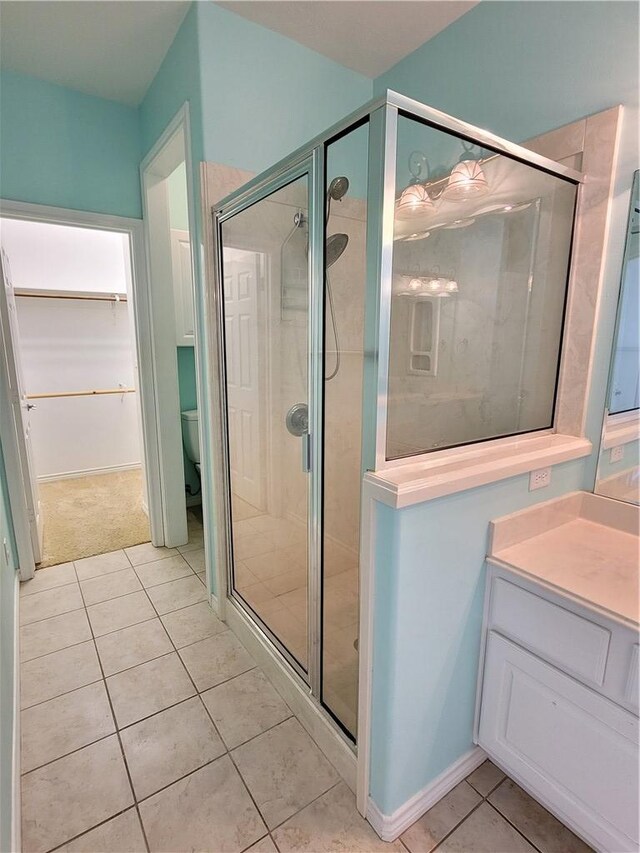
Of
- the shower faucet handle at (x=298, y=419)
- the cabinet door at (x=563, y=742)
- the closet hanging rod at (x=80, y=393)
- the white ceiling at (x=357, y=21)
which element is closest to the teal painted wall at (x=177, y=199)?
the white ceiling at (x=357, y=21)

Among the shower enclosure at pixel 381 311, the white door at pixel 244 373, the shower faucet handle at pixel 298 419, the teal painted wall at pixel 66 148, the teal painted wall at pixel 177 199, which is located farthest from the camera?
the teal painted wall at pixel 177 199

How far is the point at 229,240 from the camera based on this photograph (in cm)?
188

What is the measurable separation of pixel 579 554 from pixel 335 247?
1253mm

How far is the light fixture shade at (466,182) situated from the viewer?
4.57 ft

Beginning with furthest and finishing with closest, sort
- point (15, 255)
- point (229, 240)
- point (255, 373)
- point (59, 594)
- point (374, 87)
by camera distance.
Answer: point (15, 255), point (59, 594), point (374, 87), point (255, 373), point (229, 240)

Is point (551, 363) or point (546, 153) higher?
point (546, 153)

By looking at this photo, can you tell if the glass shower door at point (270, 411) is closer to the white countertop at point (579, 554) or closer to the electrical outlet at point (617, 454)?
the white countertop at point (579, 554)

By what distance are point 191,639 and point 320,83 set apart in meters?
2.86

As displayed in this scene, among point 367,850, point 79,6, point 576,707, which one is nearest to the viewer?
point 576,707

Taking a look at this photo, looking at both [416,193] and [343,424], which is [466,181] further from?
[343,424]

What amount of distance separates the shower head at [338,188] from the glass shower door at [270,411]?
13 cm

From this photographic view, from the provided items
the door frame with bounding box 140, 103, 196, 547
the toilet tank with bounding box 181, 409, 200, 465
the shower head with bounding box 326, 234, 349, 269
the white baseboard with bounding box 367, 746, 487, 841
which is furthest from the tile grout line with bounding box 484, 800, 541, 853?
the toilet tank with bounding box 181, 409, 200, 465

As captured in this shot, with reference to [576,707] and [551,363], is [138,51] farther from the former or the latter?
[576,707]

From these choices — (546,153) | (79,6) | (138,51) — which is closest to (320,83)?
→ (138,51)
